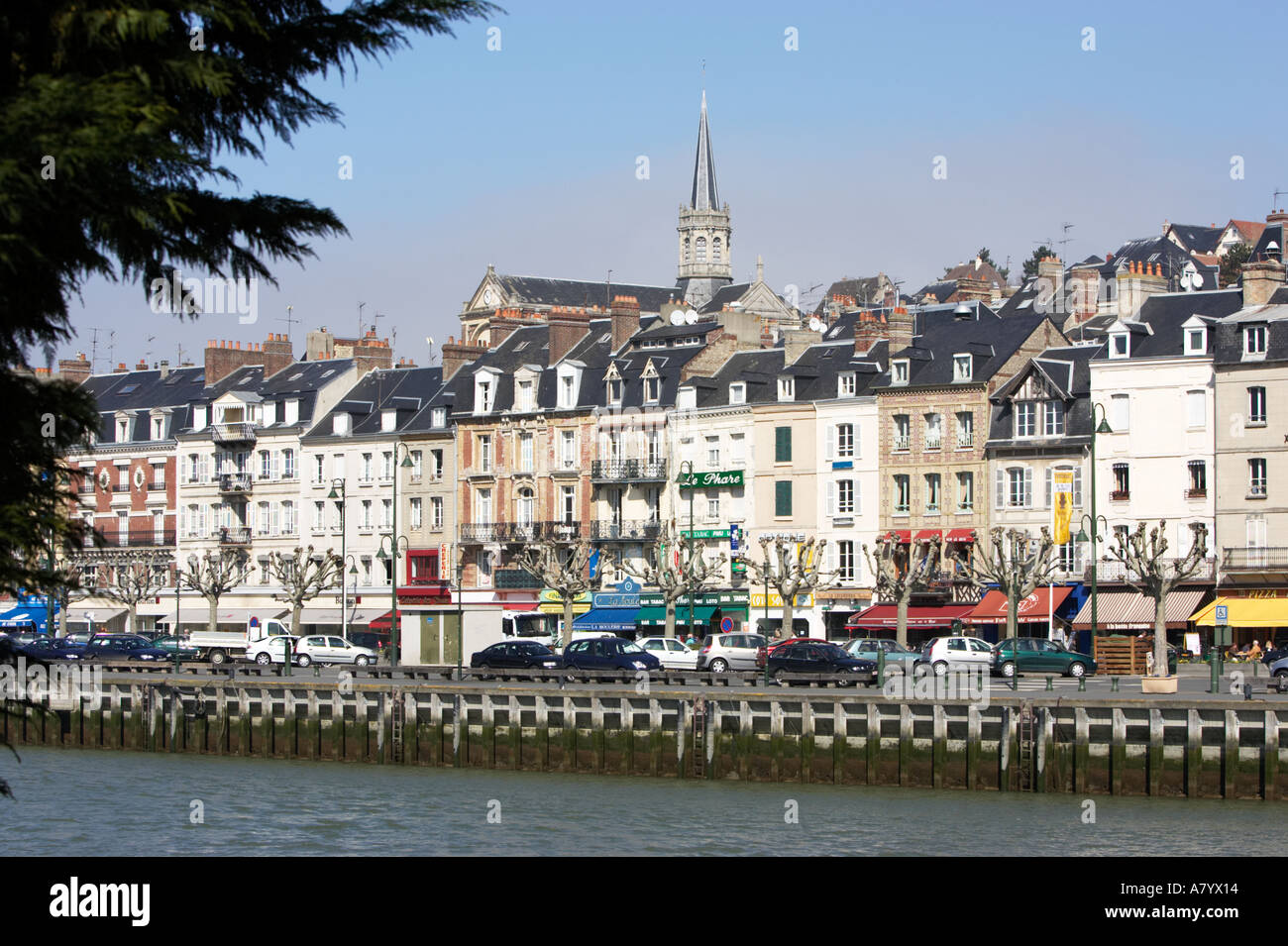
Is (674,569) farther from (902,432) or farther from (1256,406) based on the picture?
(1256,406)

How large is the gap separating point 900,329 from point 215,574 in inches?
1290

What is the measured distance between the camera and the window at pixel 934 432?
71.1m

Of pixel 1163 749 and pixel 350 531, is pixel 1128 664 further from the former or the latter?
pixel 350 531

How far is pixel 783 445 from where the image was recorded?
74875mm

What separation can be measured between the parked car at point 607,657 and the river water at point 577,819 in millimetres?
10705

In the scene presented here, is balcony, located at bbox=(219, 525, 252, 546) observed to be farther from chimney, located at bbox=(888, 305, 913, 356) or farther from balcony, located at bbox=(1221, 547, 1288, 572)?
balcony, located at bbox=(1221, 547, 1288, 572)

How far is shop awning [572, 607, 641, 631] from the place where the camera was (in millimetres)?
76500

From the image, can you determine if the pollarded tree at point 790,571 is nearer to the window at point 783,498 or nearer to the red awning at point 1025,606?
the window at point 783,498

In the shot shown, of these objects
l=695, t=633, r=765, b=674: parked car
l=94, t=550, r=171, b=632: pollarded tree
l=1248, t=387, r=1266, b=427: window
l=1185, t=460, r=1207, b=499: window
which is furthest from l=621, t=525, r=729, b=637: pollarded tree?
l=94, t=550, r=171, b=632: pollarded tree

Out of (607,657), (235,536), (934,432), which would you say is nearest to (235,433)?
(235,536)

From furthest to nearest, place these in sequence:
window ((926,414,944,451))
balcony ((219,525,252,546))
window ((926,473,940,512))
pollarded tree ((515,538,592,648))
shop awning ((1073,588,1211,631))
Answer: balcony ((219,525,252,546))
window ((926,473,940,512))
window ((926,414,944,451))
pollarded tree ((515,538,592,648))
shop awning ((1073,588,1211,631))

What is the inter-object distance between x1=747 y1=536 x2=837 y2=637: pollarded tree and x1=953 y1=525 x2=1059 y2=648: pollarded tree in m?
5.64
